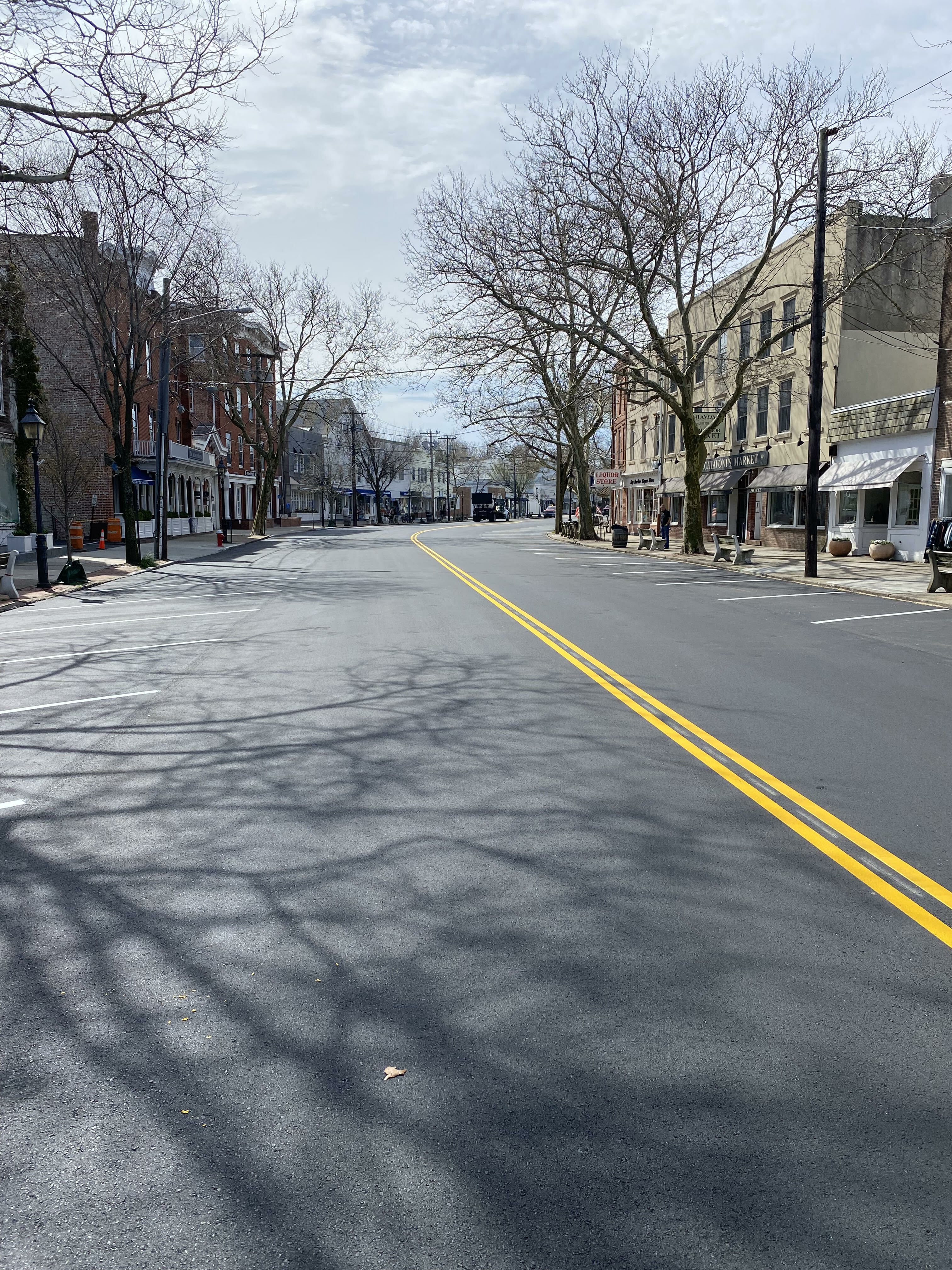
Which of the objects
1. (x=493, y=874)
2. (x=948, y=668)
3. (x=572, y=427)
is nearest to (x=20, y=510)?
(x=572, y=427)

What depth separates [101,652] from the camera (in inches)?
464

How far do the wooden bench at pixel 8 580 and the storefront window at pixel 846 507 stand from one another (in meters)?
23.9

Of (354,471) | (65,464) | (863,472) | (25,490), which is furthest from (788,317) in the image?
(354,471)

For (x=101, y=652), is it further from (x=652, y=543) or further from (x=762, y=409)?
(x=762, y=409)

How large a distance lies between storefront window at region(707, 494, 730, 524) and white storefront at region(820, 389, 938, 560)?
9278 millimetres

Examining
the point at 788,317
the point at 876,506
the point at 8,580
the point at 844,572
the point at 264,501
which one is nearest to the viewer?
the point at 8,580

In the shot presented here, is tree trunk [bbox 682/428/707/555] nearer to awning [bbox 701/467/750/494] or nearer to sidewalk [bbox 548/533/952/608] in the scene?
sidewalk [bbox 548/533/952/608]

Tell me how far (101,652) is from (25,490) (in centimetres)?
2129

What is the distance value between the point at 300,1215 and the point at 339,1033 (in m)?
0.83

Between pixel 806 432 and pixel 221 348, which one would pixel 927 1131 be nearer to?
pixel 806 432

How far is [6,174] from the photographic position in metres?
12.0

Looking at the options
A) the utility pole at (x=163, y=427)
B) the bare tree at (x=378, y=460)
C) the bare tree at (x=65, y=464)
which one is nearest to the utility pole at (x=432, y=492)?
the bare tree at (x=378, y=460)

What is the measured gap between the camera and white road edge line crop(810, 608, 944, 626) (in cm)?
1469

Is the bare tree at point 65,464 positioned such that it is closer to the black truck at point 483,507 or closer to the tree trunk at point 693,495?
the tree trunk at point 693,495
